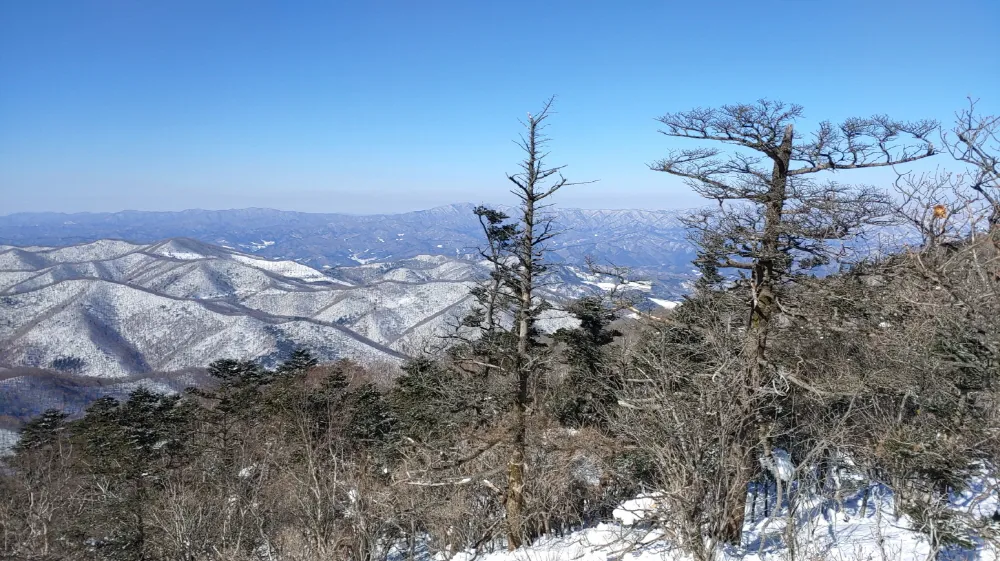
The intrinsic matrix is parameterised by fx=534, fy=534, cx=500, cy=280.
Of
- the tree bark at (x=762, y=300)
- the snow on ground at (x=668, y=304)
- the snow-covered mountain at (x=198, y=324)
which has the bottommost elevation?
the snow-covered mountain at (x=198, y=324)

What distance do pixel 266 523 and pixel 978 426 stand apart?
19883 mm

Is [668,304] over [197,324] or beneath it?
over

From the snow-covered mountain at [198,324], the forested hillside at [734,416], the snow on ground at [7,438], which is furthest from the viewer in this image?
the snow-covered mountain at [198,324]

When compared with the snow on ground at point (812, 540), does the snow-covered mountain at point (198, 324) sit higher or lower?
lower

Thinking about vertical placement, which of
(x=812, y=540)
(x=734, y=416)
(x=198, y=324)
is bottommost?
(x=198, y=324)

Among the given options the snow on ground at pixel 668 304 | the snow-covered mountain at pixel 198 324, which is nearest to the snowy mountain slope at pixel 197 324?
the snow-covered mountain at pixel 198 324

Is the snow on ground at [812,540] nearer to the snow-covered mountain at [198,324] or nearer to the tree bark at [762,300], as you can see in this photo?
the tree bark at [762,300]

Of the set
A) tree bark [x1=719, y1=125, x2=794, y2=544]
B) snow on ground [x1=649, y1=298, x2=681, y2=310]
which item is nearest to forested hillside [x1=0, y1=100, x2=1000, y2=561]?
tree bark [x1=719, y1=125, x2=794, y2=544]

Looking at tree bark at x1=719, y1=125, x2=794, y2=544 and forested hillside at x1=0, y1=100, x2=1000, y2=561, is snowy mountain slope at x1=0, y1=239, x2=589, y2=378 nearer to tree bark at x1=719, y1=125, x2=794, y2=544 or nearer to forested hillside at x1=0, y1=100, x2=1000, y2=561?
forested hillside at x1=0, y1=100, x2=1000, y2=561

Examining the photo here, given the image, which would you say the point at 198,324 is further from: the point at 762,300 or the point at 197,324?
the point at 762,300

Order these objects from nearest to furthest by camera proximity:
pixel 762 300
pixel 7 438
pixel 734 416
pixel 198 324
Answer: pixel 734 416, pixel 762 300, pixel 7 438, pixel 198 324

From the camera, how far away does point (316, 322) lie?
13825cm

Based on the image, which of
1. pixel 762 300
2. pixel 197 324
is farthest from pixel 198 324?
pixel 762 300

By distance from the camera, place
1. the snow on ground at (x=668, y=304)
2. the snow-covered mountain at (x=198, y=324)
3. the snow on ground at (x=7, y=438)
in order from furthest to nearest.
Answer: the snow-covered mountain at (x=198, y=324) → the snow on ground at (x=7, y=438) → the snow on ground at (x=668, y=304)
